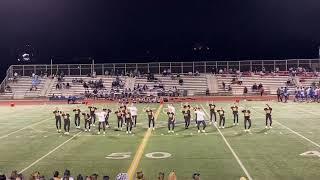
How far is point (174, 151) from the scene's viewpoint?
19375mm

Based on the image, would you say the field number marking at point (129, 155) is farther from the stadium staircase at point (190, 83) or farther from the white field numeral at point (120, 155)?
the stadium staircase at point (190, 83)

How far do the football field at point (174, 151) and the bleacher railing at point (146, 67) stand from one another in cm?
3047

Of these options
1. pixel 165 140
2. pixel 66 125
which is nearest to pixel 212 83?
pixel 66 125

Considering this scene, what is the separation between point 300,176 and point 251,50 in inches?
2158

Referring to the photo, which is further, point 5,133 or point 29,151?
point 5,133

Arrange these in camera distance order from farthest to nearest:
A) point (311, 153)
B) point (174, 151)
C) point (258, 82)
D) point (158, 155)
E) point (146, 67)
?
1. point (146, 67)
2. point (258, 82)
3. point (174, 151)
4. point (158, 155)
5. point (311, 153)

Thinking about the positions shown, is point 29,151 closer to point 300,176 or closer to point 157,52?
point 300,176

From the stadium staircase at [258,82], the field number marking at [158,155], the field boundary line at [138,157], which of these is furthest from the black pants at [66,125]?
the stadium staircase at [258,82]

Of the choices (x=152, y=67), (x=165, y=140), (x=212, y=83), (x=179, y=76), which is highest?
(x=152, y=67)

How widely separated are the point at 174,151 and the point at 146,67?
135 feet

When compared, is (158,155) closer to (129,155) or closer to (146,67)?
(129,155)

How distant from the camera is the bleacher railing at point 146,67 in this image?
59.2 meters

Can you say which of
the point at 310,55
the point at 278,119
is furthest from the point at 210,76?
the point at 278,119

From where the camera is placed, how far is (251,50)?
225ft
